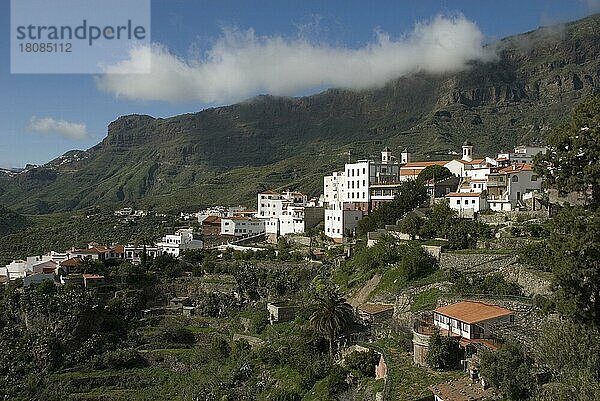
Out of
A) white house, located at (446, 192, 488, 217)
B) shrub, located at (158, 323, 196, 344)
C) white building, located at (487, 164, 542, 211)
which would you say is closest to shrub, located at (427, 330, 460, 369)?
white house, located at (446, 192, 488, 217)

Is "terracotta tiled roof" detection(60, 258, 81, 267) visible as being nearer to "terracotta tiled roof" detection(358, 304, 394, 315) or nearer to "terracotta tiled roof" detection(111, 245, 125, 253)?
"terracotta tiled roof" detection(111, 245, 125, 253)

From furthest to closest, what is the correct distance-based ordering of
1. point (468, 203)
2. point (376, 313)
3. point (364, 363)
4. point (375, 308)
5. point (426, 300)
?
point (468, 203)
point (375, 308)
point (376, 313)
point (426, 300)
point (364, 363)

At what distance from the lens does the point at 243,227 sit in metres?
67.0

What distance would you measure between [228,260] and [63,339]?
1668 cm

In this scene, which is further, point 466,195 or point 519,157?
point 519,157

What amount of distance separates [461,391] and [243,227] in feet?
168

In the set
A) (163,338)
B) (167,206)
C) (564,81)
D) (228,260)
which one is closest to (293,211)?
(228,260)

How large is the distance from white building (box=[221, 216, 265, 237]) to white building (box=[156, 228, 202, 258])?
450 centimetres

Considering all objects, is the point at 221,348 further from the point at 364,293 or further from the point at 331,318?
the point at 331,318

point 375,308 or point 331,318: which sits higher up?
point 331,318

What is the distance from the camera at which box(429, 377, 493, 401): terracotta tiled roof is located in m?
16.6

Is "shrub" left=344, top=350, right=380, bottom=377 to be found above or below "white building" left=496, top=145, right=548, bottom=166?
below

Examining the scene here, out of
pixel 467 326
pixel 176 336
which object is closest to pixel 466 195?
pixel 467 326

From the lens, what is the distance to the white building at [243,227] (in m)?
66.9
